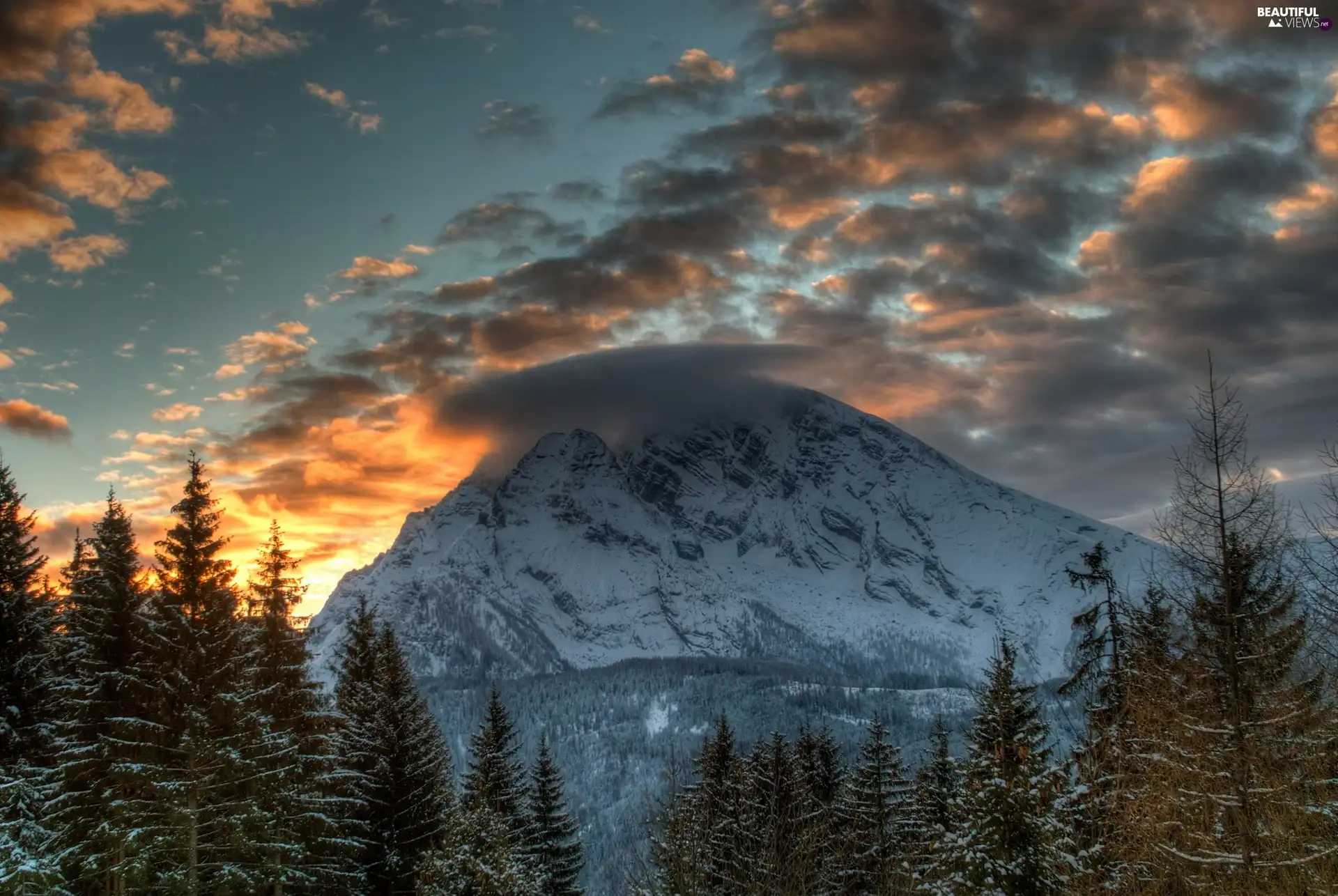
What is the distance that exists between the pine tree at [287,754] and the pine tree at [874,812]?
68.7 feet

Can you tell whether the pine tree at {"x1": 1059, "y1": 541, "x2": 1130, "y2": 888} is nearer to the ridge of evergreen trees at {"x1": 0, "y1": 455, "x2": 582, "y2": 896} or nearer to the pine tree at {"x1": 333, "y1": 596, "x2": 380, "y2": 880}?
the ridge of evergreen trees at {"x1": 0, "y1": 455, "x2": 582, "y2": 896}

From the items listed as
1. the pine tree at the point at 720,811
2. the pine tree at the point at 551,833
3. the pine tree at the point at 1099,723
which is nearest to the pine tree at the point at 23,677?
the pine tree at the point at 720,811

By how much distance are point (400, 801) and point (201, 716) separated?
9.31m

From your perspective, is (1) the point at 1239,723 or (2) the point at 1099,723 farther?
(2) the point at 1099,723

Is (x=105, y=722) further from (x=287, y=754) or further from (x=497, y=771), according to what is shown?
(x=497, y=771)

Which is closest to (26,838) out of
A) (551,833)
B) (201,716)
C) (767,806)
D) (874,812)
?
(201,716)

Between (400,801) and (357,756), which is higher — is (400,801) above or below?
below

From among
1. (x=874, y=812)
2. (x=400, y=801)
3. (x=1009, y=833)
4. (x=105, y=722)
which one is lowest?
(x=874, y=812)

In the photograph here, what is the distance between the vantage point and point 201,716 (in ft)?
86.0

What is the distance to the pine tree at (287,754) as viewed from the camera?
1092 inches

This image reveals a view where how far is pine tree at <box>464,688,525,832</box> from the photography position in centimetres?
4403

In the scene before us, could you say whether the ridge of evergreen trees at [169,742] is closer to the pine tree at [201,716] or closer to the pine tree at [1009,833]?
the pine tree at [201,716]

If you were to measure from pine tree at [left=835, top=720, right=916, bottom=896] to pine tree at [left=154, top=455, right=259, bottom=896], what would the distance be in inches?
963

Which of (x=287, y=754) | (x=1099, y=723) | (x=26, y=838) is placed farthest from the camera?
(x=1099, y=723)
